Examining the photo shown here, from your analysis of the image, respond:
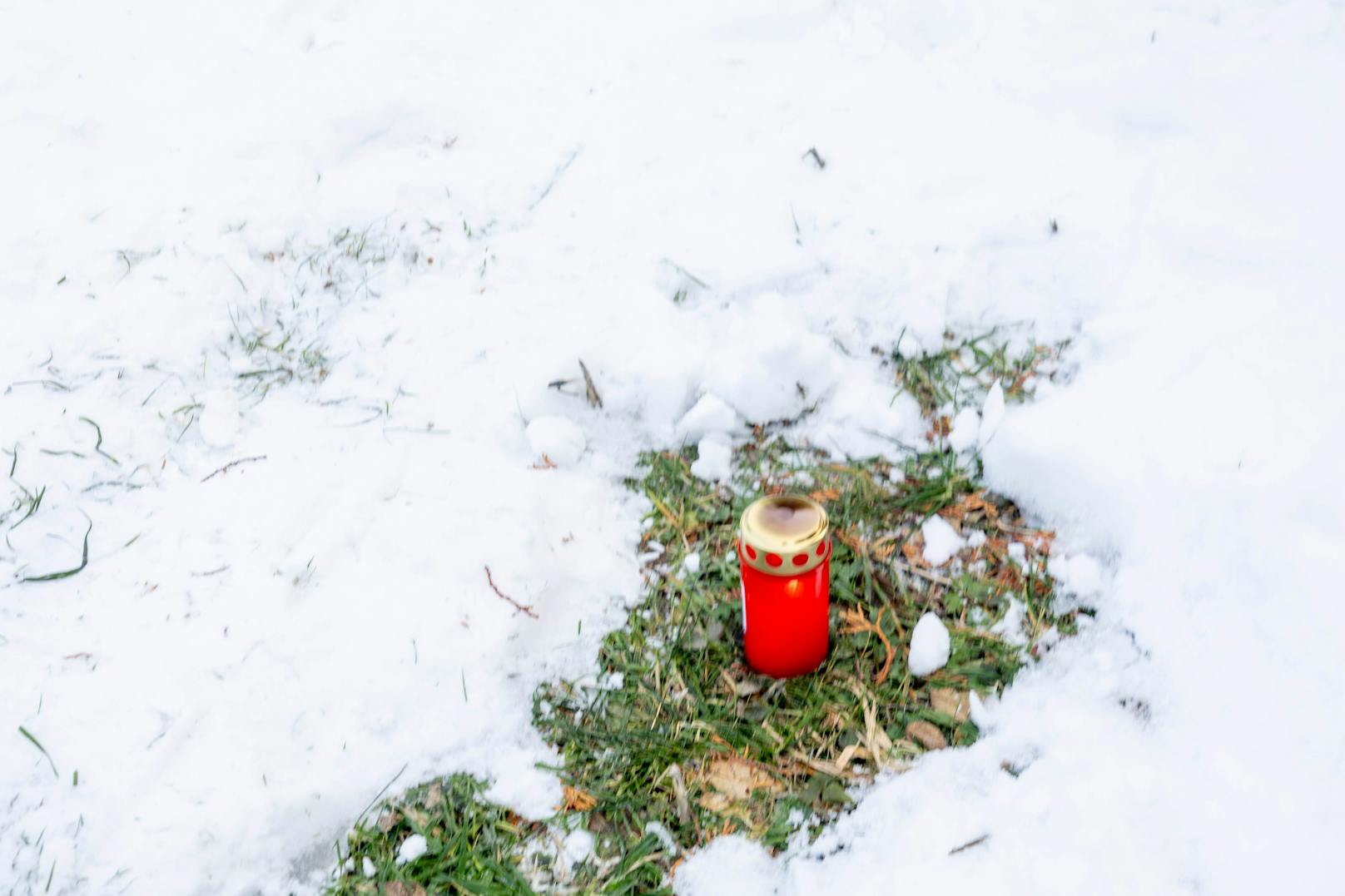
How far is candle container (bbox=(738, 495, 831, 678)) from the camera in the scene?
148cm

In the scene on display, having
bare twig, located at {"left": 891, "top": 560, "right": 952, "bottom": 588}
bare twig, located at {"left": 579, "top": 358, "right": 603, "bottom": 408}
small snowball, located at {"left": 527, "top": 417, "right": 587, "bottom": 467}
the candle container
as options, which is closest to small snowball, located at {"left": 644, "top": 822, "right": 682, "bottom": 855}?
the candle container

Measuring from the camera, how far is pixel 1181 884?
128 centimetres

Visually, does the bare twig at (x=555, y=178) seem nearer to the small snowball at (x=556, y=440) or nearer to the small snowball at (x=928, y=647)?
the small snowball at (x=556, y=440)

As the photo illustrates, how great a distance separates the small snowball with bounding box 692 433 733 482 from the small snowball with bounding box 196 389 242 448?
1.17 metres

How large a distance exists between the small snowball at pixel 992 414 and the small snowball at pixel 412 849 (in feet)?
4.85

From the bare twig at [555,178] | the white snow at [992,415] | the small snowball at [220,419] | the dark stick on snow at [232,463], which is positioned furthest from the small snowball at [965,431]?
the small snowball at [220,419]

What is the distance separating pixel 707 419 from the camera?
2121 mm

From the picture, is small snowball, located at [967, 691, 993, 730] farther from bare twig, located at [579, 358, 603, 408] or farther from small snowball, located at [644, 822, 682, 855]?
bare twig, located at [579, 358, 603, 408]

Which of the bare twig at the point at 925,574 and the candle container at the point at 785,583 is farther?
the bare twig at the point at 925,574

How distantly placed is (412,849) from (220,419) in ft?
4.16

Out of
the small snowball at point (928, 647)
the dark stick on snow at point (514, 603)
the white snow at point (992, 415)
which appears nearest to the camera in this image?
the small snowball at point (928, 647)

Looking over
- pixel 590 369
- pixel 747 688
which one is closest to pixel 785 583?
pixel 747 688

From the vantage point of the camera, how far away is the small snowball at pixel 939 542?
184 cm

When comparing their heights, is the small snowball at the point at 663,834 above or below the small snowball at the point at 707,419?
below
